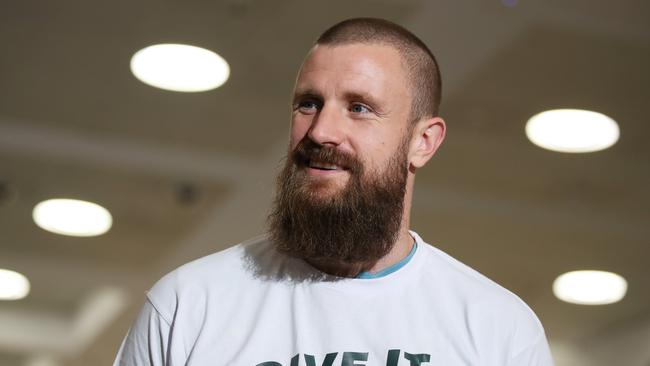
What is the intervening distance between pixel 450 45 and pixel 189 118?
5.25 feet

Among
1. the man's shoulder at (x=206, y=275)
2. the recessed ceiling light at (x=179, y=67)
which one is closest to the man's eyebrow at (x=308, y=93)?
the man's shoulder at (x=206, y=275)

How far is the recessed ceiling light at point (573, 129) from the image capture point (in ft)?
17.1

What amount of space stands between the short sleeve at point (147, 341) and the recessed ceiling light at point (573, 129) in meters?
3.60

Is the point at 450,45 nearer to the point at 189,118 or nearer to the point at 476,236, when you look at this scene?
the point at 189,118

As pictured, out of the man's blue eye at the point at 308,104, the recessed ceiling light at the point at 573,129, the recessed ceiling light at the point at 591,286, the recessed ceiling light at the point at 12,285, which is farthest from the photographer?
the recessed ceiling light at the point at 12,285

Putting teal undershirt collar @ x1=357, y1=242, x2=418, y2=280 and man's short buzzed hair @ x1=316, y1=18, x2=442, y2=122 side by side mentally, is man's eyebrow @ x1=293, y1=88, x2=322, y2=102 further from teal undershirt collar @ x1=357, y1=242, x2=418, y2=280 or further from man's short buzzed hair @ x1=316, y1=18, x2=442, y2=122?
teal undershirt collar @ x1=357, y1=242, x2=418, y2=280

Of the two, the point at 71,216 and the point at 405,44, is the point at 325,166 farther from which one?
the point at 71,216

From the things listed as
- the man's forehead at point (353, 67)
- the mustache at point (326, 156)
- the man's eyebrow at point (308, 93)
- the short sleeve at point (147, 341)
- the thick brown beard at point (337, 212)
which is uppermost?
the man's forehead at point (353, 67)

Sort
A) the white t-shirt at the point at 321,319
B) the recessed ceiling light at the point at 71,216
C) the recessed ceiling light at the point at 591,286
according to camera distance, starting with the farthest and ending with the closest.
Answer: the recessed ceiling light at the point at 591,286, the recessed ceiling light at the point at 71,216, the white t-shirt at the point at 321,319

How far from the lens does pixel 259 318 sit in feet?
5.93

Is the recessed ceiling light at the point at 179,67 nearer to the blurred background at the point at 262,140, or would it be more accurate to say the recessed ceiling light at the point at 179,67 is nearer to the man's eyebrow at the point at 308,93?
the blurred background at the point at 262,140

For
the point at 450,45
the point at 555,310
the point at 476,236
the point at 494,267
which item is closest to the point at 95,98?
the point at 450,45

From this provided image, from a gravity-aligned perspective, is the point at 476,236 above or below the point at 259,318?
above

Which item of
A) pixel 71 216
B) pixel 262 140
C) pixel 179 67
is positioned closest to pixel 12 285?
pixel 71 216
